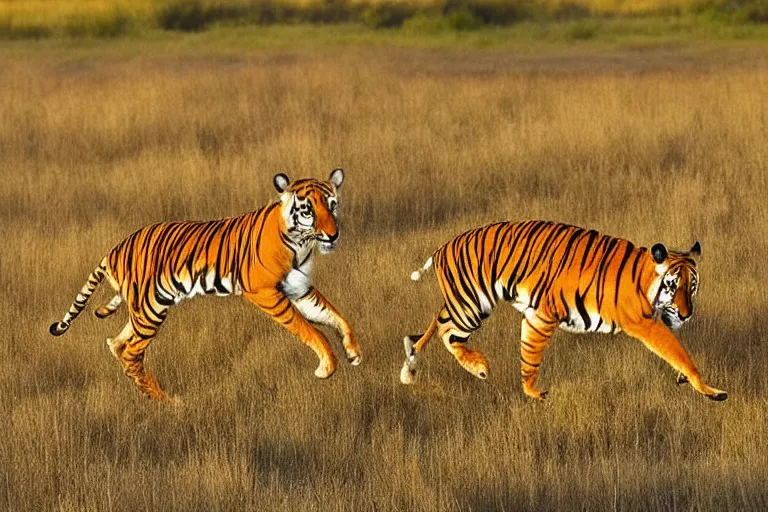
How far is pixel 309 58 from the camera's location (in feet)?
82.9

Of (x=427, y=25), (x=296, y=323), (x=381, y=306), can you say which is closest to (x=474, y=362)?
(x=296, y=323)

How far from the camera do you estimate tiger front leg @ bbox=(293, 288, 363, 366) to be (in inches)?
255

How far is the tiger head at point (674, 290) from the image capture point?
19.1 feet

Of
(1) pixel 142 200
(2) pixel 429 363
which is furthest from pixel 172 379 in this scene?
(1) pixel 142 200

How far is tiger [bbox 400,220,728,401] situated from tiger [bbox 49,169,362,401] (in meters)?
0.52

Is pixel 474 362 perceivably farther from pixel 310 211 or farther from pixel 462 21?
pixel 462 21

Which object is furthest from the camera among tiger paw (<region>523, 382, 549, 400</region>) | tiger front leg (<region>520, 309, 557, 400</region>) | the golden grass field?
tiger paw (<region>523, 382, 549, 400</region>)

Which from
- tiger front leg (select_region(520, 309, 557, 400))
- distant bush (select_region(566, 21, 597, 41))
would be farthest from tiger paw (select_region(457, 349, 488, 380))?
distant bush (select_region(566, 21, 597, 41))

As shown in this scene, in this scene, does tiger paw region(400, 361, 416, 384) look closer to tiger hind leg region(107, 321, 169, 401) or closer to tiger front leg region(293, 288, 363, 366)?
tiger front leg region(293, 288, 363, 366)

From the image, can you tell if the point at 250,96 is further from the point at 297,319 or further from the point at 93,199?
the point at 297,319

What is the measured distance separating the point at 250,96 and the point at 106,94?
1681 mm

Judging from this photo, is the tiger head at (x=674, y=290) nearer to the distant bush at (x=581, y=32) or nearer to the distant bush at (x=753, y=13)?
the distant bush at (x=581, y=32)

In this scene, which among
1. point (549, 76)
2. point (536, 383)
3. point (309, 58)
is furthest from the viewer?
point (309, 58)

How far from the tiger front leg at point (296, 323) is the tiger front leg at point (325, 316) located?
0.10 m
